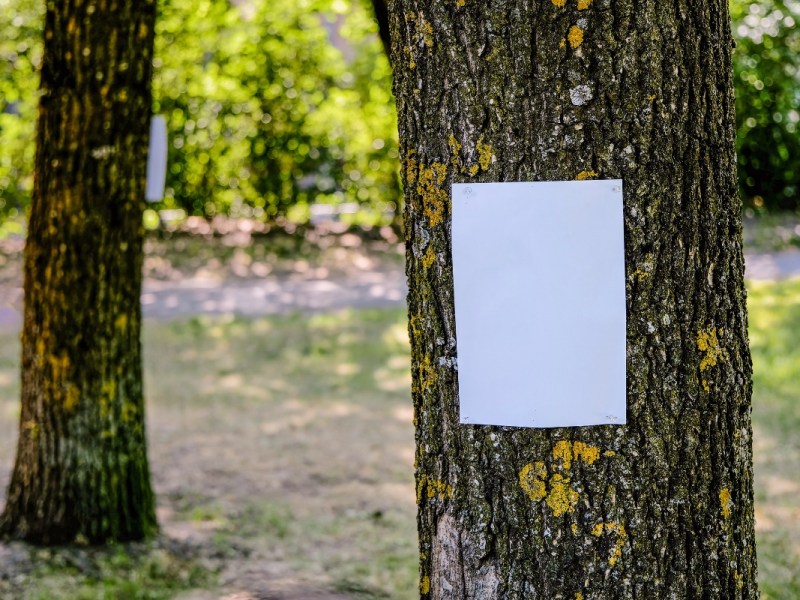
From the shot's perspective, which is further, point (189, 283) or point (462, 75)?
point (189, 283)

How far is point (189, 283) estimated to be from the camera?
1139 cm

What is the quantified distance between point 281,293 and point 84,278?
6.92m

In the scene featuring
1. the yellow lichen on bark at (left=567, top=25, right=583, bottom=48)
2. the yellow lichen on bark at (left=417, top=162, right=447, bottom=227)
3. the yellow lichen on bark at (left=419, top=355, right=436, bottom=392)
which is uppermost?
the yellow lichen on bark at (left=567, top=25, right=583, bottom=48)

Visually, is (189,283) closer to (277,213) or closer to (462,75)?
(277,213)

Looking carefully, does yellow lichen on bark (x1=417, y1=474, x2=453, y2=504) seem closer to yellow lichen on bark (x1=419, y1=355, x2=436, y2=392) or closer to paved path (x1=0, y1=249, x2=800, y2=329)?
yellow lichen on bark (x1=419, y1=355, x2=436, y2=392)

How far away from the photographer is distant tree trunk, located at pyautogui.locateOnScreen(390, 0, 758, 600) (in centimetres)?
173

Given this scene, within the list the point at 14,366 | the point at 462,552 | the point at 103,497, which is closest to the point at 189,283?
the point at 14,366

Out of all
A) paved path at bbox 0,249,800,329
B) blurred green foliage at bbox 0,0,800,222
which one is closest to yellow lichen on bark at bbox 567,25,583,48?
paved path at bbox 0,249,800,329

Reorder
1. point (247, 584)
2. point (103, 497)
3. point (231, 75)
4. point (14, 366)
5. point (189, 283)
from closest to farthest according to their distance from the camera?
point (247, 584)
point (103, 497)
point (14, 366)
point (189, 283)
point (231, 75)

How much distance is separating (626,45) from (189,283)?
10089mm

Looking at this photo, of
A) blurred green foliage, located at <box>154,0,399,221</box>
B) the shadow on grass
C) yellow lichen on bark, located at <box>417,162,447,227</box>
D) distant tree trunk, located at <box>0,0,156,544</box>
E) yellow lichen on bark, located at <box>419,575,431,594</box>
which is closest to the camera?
yellow lichen on bark, located at <box>417,162,447,227</box>

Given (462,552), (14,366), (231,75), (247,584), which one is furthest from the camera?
(231,75)

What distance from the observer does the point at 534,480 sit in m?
1.81

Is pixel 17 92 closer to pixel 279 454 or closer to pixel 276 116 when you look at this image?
pixel 276 116
